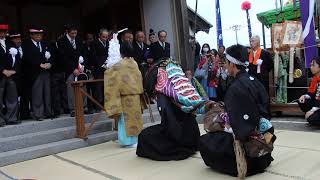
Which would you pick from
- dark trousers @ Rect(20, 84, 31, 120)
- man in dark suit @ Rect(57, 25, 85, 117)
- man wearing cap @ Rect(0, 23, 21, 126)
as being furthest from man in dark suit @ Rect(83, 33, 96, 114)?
man wearing cap @ Rect(0, 23, 21, 126)

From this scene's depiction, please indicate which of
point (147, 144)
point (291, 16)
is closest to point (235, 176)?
point (147, 144)

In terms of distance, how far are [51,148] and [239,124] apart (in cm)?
318

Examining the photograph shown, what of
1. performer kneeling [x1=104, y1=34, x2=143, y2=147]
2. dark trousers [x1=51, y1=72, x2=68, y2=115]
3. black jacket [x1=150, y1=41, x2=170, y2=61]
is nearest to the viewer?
performer kneeling [x1=104, y1=34, x2=143, y2=147]

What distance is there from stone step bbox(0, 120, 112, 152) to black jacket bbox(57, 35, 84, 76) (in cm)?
106

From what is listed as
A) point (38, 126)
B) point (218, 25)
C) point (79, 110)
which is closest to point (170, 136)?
point (79, 110)

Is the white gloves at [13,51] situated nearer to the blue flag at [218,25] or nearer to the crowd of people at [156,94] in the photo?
the crowd of people at [156,94]

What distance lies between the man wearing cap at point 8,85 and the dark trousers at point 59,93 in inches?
31.9

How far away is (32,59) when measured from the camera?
6406 mm

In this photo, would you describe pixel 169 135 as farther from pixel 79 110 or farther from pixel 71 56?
pixel 71 56

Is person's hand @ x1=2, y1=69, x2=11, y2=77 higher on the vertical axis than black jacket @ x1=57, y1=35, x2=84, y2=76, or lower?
lower

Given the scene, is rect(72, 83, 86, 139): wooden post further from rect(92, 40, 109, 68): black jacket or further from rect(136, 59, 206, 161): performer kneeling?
rect(136, 59, 206, 161): performer kneeling

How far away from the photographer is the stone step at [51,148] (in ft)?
17.7

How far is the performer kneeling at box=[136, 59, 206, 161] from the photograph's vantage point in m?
4.82

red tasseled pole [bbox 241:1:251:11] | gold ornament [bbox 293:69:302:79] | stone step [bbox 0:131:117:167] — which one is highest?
red tasseled pole [bbox 241:1:251:11]
